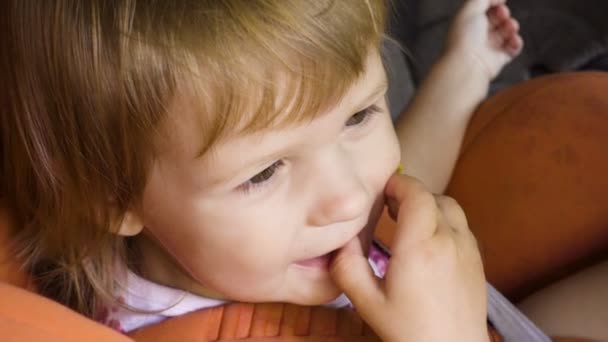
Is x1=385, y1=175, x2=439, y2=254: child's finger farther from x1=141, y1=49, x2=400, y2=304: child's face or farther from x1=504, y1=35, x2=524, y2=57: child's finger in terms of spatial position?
x1=504, y1=35, x2=524, y2=57: child's finger

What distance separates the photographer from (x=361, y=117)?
765mm

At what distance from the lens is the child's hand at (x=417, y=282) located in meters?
0.75

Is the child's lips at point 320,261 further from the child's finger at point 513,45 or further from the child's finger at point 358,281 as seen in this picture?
the child's finger at point 513,45

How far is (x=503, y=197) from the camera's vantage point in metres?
0.98

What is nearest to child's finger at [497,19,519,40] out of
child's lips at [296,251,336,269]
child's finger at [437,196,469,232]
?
child's finger at [437,196,469,232]

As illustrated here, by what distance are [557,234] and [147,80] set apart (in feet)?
1.66

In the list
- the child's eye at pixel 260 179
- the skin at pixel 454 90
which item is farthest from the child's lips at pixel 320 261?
the skin at pixel 454 90

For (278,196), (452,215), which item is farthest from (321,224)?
(452,215)

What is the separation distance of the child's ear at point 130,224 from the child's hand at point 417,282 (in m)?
0.18

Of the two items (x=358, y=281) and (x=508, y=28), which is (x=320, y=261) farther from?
(x=508, y=28)

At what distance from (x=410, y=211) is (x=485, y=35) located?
48cm

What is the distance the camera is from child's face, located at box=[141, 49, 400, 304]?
27.3 inches

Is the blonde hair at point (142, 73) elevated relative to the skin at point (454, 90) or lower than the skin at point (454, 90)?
elevated

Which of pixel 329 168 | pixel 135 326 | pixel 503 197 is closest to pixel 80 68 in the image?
pixel 329 168
